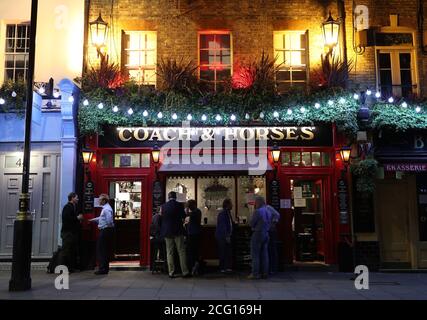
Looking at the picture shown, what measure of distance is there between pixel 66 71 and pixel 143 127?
276 cm

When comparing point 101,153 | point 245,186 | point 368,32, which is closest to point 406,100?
point 368,32

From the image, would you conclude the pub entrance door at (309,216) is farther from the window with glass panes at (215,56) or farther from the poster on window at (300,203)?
the window with glass panes at (215,56)

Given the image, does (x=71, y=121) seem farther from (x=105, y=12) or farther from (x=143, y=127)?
(x=105, y=12)

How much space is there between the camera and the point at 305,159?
12703 millimetres

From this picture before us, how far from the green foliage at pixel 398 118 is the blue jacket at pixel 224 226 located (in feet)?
15.2

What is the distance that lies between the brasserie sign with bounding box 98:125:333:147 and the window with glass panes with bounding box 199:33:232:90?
5.49 ft

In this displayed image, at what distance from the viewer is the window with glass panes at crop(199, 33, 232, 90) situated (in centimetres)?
1316

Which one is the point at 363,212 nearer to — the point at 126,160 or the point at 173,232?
the point at 173,232

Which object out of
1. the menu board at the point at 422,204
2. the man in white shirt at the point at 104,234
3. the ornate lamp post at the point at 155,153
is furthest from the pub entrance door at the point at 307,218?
the man in white shirt at the point at 104,234

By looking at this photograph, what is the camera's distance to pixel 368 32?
1265cm

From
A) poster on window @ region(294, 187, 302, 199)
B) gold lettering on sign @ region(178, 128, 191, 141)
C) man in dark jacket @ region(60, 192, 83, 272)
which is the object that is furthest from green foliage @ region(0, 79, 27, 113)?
poster on window @ region(294, 187, 302, 199)

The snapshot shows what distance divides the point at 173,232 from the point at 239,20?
21.0 feet

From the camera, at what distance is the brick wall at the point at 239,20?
512 inches

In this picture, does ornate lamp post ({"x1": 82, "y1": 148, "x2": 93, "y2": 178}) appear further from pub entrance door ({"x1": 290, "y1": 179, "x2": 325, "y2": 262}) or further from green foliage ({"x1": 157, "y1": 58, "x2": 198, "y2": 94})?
pub entrance door ({"x1": 290, "y1": 179, "x2": 325, "y2": 262})
